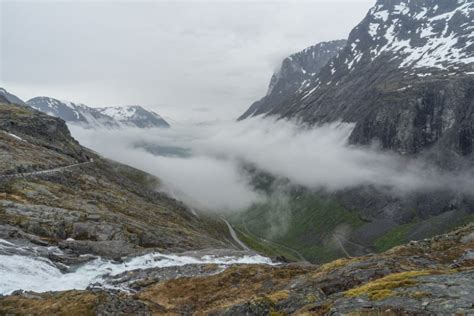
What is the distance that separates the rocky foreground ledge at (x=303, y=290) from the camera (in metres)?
21.4

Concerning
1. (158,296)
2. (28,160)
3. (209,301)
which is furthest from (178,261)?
(28,160)

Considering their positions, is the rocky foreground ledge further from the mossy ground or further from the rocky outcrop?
the rocky outcrop

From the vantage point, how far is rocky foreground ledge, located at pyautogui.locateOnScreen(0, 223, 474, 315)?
21.4 metres

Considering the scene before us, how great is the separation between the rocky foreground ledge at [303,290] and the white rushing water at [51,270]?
3.53m

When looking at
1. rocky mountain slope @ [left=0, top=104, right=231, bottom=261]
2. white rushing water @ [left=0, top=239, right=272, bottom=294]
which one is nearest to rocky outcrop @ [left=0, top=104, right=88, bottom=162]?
rocky mountain slope @ [left=0, top=104, right=231, bottom=261]

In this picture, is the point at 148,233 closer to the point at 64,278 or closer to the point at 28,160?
the point at 64,278

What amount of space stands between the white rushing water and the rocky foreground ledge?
11.6ft

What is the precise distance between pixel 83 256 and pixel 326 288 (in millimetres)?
38097

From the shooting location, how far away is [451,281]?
2288cm

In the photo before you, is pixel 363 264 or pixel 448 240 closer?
pixel 363 264

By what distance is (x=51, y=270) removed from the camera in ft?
161

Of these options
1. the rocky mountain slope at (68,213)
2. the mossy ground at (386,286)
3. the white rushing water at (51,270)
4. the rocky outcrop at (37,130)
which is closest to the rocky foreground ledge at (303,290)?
the mossy ground at (386,286)

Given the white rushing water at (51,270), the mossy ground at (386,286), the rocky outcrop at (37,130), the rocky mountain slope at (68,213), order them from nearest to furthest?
the mossy ground at (386,286)
the white rushing water at (51,270)
the rocky mountain slope at (68,213)
the rocky outcrop at (37,130)

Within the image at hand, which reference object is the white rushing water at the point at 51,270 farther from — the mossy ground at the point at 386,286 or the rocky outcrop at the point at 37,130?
the rocky outcrop at the point at 37,130
